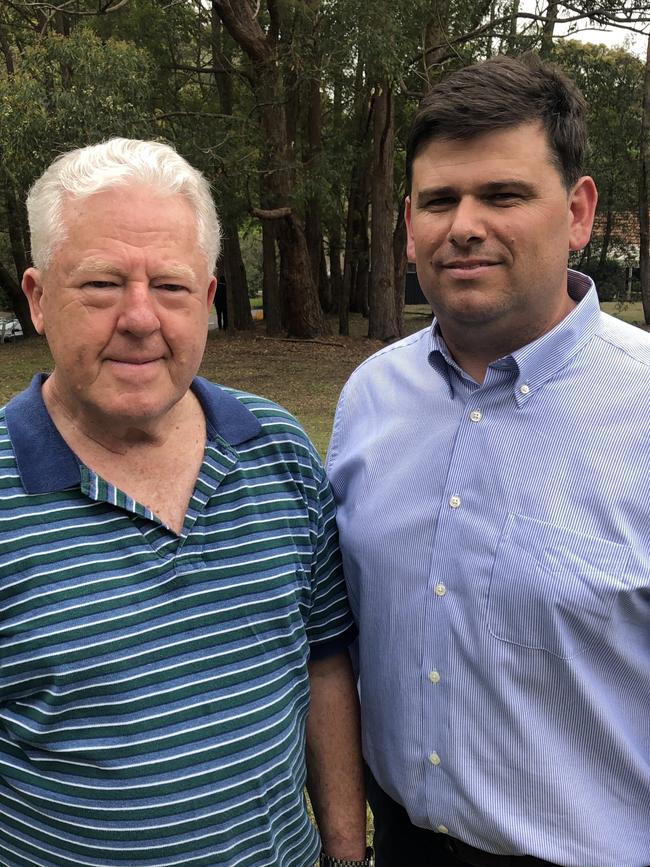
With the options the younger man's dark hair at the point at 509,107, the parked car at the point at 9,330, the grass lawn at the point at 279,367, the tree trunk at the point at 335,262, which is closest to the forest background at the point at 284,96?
the grass lawn at the point at 279,367

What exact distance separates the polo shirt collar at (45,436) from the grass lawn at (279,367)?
8243 mm

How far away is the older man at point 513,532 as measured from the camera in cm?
196

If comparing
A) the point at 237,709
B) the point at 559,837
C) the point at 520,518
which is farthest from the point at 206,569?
the point at 559,837

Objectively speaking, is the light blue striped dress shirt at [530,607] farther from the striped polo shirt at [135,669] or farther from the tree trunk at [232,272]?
the tree trunk at [232,272]

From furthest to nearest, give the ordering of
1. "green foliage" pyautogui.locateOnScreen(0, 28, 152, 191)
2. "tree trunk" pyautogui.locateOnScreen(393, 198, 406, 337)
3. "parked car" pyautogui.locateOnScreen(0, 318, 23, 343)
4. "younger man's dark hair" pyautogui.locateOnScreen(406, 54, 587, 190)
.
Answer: "parked car" pyautogui.locateOnScreen(0, 318, 23, 343) → "tree trunk" pyautogui.locateOnScreen(393, 198, 406, 337) → "green foliage" pyautogui.locateOnScreen(0, 28, 152, 191) → "younger man's dark hair" pyautogui.locateOnScreen(406, 54, 587, 190)

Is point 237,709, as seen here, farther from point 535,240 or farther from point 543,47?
point 543,47

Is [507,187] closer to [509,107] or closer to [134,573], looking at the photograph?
[509,107]

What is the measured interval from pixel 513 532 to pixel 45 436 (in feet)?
3.43

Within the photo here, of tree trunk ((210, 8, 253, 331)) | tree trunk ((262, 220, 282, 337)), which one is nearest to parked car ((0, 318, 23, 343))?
tree trunk ((210, 8, 253, 331))

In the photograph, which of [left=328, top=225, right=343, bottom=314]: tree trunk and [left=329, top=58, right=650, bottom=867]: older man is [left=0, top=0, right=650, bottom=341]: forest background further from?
[left=329, top=58, right=650, bottom=867]: older man

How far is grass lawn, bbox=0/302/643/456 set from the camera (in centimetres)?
1349

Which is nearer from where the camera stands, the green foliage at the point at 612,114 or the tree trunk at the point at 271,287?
the tree trunk at the point at 271,287

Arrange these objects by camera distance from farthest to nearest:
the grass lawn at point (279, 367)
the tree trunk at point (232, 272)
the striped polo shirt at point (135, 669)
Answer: the tree trunk at point (232, 272)
the grass lawn at point (279, 367)
the striped polo shirt at point (135, 669)

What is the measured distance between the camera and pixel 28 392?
6.28 ft
